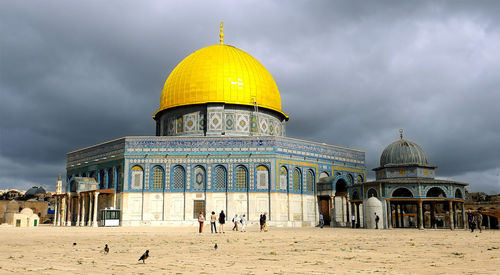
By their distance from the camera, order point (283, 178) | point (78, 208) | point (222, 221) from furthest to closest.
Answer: point (78, 208), point (283, 178), point (222, 221)

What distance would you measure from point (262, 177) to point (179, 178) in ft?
22.7

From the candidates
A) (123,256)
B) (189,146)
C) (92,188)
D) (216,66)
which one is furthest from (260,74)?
(123,256)

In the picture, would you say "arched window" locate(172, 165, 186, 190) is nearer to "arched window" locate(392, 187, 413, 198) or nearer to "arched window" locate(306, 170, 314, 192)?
"arched window" locate(306, 170, 314, 192)

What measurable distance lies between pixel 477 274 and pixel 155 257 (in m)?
7.51

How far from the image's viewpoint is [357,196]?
123 ft

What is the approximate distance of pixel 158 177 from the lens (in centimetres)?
3922

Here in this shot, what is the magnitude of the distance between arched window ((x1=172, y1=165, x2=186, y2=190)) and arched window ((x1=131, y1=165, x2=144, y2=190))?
2.77m

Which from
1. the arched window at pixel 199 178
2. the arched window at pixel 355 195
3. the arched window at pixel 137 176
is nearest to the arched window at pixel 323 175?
the arched window at pixel 355 195

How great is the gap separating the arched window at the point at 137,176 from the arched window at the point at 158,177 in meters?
1.08

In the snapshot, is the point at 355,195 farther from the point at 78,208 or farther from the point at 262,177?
Result: the point at 78,208

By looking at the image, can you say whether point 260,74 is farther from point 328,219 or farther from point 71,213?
point 71,213

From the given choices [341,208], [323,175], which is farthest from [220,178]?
[341,208]

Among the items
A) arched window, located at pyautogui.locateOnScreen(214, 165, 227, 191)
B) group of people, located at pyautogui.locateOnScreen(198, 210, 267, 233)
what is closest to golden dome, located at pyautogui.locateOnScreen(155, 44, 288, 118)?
arched window, located at pyautogui.locateOnScreen(214, 165, 227, 191)

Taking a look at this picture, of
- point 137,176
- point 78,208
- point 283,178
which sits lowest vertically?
point 78,208
